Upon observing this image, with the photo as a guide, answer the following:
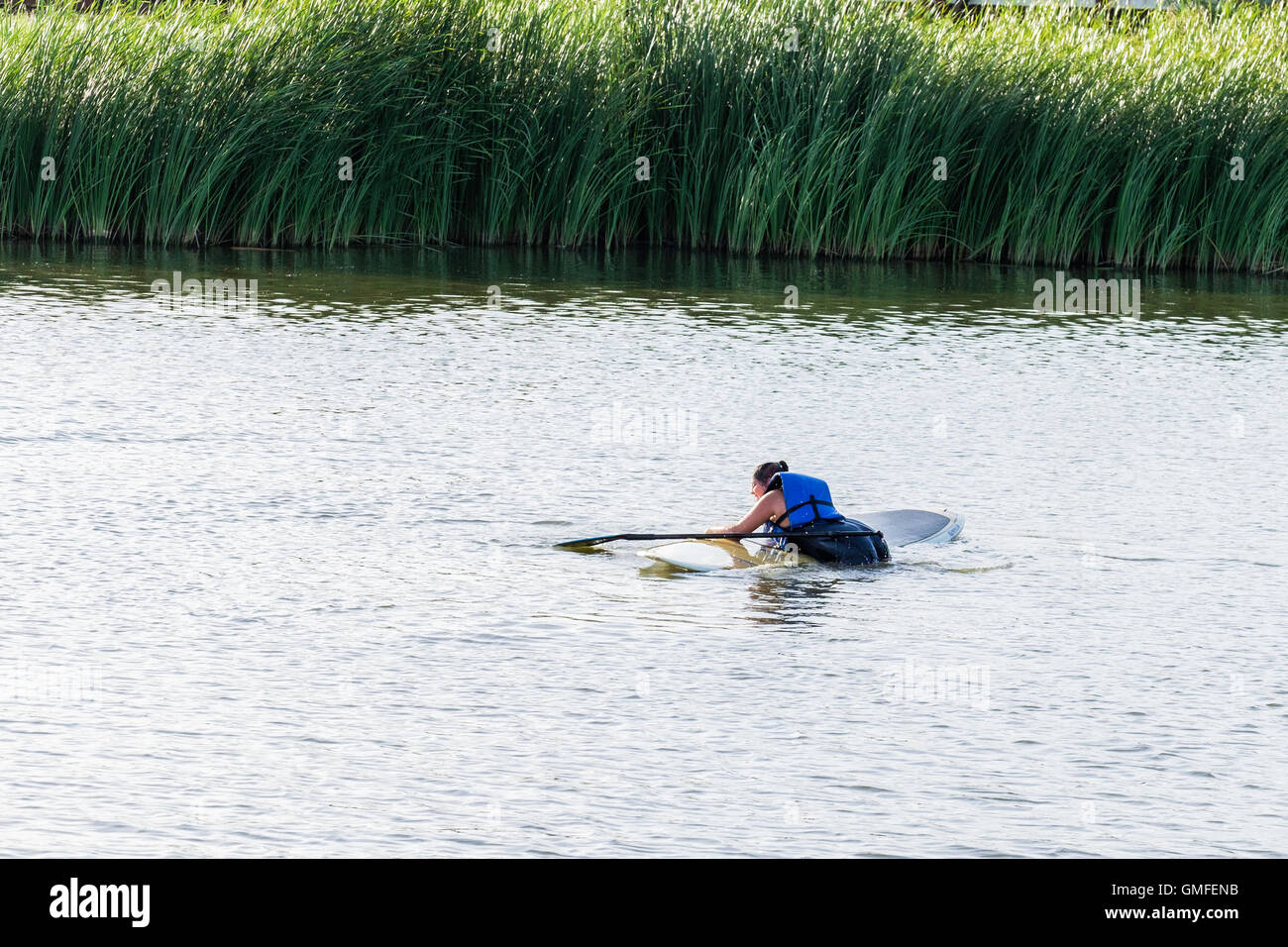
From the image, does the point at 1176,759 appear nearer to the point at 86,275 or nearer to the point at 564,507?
the point at 564,507

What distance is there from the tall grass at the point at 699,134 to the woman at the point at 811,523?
11.5 m

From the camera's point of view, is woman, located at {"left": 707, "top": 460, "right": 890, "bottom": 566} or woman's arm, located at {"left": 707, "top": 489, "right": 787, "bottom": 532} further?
woman's arm, located at {"left": 707, "top": 489, "right": 787, "bottom": 532}

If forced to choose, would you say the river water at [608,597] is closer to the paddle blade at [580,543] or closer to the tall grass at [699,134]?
the paddle blade at [580,543]

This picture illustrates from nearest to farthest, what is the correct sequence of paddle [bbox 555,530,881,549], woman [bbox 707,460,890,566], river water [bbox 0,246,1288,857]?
1. river water [bbox 0,246,1288,857]
2. paddle [bbox 555,530,881,549]
3. woman [bbox 707,460,890,566]

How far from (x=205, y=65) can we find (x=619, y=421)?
8.96m

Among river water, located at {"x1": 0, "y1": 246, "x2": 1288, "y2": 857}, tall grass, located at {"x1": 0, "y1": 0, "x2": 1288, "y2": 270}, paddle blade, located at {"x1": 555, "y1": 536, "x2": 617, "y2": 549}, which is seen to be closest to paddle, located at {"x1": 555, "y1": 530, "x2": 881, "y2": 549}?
paddle blade, located at {"x1": 555, "y1": 536, "x2": 617, "y2": 549}

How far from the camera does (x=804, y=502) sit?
31.7 ft

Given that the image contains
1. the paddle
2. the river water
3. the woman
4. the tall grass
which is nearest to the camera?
the river water

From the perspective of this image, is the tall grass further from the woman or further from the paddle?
the paddle

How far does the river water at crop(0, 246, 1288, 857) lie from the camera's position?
619cm

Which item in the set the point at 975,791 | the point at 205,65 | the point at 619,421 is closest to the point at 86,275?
the point at 205,65

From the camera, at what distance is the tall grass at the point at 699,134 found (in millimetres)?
20422

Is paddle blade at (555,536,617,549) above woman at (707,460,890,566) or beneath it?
beneath

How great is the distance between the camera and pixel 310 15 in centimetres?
2056
